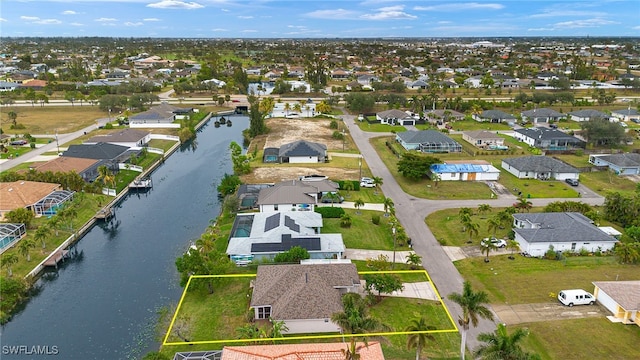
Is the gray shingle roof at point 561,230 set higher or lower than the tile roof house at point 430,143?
lower

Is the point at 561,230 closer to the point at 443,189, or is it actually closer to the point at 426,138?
the point at 443,189

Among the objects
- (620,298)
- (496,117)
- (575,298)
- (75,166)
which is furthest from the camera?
(496,117)

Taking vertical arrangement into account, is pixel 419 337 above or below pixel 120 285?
above

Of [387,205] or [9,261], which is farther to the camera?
[387,205]

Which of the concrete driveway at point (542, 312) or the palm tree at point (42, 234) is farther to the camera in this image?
the palm tree at point (42, 234)

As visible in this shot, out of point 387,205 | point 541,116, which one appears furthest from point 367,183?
point 541,116

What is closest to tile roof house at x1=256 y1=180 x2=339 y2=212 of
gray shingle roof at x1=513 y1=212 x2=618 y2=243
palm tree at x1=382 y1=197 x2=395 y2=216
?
palm tree at x1=382 y1=197 x2=395 y2=216

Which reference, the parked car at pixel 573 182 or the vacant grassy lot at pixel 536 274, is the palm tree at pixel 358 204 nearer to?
the vacant grassy lot at pixel 536 274

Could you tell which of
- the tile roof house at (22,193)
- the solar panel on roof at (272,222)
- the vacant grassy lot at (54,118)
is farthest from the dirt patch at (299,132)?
the vacant grassy lot at (54,118)
